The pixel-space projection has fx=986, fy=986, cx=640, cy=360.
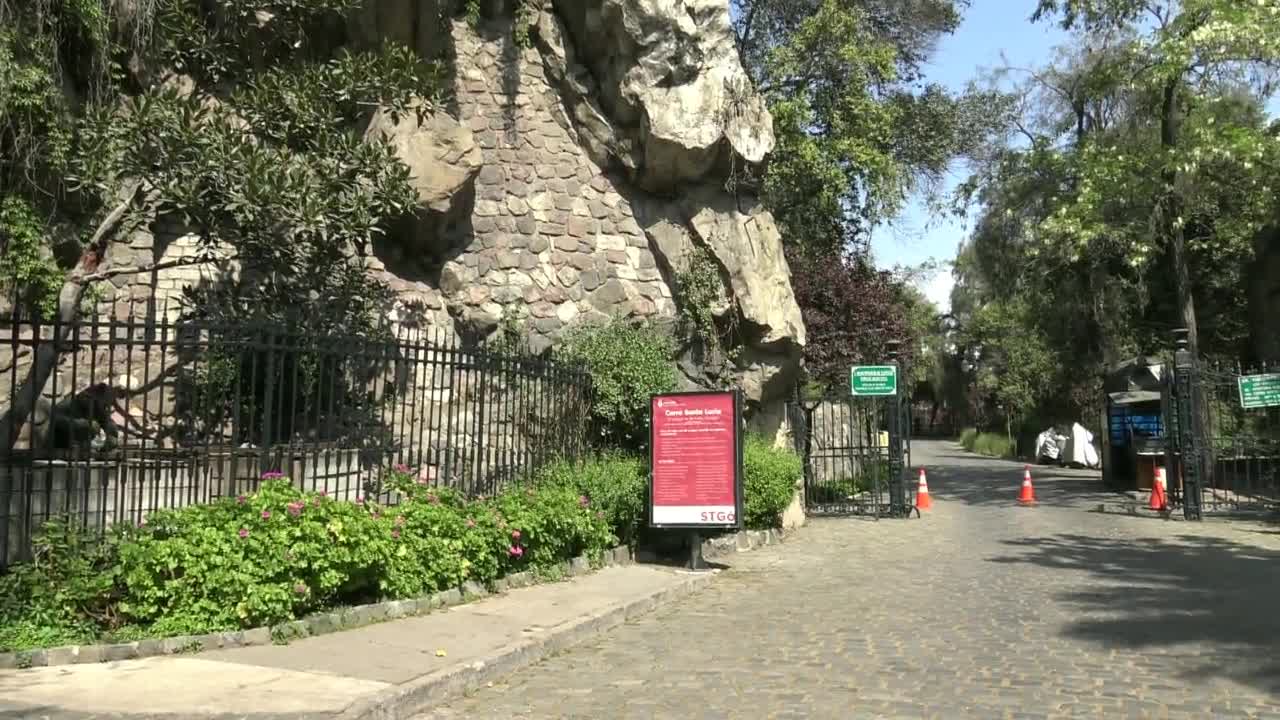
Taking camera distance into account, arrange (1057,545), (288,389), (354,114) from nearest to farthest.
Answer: (288,389) → (354,114) → (1057,545)

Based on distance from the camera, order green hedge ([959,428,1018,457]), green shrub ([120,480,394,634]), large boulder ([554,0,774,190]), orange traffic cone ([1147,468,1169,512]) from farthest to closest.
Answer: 1. green hedge ([959,428,1018,457])
2. orange traffic cone ([1147,468,1169,512])
3. large boulder ([554,0,774,190])
4. green shrub ([120,480,394,634])

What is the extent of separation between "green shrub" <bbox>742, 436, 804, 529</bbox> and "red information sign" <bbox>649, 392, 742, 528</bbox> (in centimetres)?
211

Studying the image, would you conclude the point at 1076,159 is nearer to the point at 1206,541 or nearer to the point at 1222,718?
the point at 1206,541

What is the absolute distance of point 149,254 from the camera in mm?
12391

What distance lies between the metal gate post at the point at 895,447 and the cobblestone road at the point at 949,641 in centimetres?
354

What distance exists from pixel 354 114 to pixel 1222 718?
34.5ft

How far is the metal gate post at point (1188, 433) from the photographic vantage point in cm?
1702

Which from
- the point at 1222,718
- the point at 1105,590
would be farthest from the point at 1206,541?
the point at 1222,718

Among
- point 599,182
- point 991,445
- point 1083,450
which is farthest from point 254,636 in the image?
point 991,445

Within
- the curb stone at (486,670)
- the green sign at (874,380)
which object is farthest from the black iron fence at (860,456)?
the curb stone at (486,670)

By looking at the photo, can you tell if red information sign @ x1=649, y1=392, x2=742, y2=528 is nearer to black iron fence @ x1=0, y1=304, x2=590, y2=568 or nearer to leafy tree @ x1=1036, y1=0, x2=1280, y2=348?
black iron fence @ x1=0, y1=304, x2=590, y2=568

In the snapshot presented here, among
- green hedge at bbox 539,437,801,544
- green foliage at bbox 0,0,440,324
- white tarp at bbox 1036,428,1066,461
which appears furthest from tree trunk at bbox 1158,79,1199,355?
green foliage at bbox 0,0,440,324

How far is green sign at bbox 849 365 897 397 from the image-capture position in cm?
1719

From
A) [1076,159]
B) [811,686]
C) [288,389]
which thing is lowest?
[811,686]
